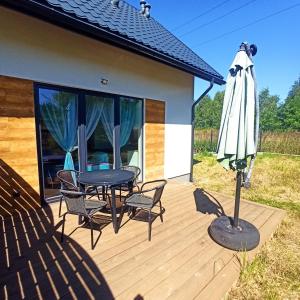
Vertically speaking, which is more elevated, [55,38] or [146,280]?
[55,38]

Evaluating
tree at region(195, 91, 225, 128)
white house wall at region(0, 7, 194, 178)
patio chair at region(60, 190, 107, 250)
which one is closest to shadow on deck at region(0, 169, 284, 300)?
patio chair at region(60, 190, 107, 250)

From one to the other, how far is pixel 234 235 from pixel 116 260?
4.69ft

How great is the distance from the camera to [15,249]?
2377 mm

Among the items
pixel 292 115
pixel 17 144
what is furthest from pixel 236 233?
pixel 292 115

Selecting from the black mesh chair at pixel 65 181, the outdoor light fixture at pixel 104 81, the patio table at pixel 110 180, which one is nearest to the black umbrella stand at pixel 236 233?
the patio table at pixel 110 180

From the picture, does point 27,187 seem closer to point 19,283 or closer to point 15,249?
point 15,249

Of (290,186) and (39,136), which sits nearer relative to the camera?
(39,136)

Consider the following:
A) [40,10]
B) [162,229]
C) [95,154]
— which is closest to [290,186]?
[162,229]

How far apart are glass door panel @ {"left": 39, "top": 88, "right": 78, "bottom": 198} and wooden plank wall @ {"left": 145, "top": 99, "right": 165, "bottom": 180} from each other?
1772mm

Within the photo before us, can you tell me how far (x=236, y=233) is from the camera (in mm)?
Result: 2631

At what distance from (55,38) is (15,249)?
3.06 m

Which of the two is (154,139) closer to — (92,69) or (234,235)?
(92,69)

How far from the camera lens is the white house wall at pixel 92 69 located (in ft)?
9.95

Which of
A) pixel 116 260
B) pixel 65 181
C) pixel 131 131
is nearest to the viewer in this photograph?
pixel 116 260
